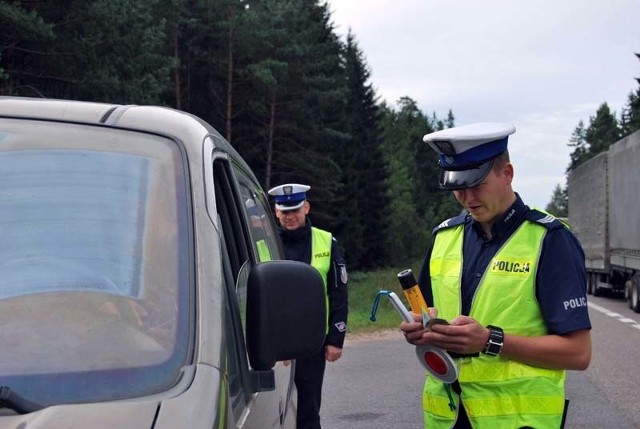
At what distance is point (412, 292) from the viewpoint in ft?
12.0

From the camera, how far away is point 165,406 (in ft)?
7.38

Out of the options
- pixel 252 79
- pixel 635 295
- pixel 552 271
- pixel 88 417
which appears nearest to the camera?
pixel 88 417

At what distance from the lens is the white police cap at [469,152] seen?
3.51m

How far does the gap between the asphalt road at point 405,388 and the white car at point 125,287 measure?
6.17 meters

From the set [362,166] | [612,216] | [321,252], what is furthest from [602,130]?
[321,252]

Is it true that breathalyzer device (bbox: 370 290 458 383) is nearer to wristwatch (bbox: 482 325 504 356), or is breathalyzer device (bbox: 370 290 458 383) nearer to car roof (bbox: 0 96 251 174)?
wristwatch (bbox: 482 325 504 356)

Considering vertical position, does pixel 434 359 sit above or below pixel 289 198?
below

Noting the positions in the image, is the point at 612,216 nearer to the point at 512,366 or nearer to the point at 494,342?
the point at 512,366

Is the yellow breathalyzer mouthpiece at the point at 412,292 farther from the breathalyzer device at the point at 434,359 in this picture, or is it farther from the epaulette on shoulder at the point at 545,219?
the epaulette on shoulder at the point at 545,219

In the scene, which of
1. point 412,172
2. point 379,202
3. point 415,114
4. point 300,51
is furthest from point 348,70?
point 415,114

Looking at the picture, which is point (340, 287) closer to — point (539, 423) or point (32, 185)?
point (539, 423)

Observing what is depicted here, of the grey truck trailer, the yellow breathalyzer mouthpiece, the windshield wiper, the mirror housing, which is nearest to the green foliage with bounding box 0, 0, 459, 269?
the grey truck trailer

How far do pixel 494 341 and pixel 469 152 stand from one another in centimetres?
65

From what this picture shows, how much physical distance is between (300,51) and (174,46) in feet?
19.1
